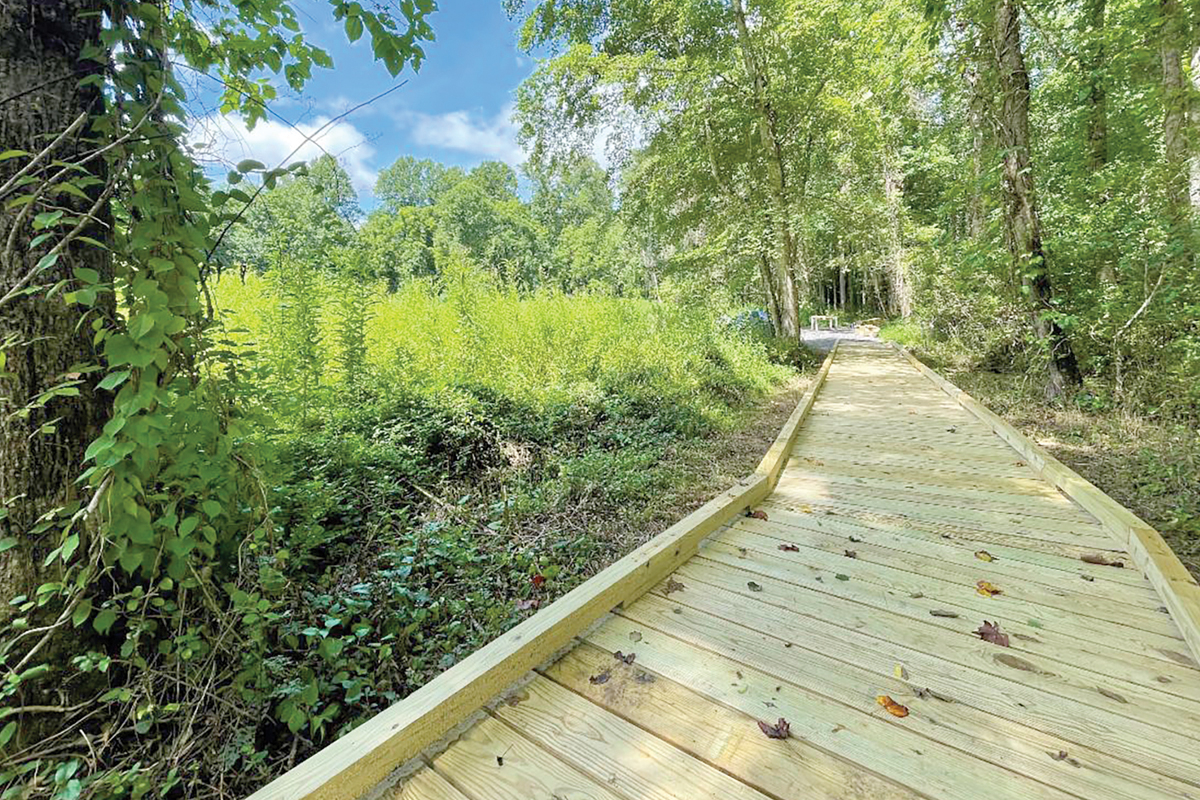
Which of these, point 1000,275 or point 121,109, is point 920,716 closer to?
point 121,109

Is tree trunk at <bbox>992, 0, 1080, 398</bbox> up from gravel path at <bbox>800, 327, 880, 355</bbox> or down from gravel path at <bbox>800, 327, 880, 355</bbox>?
up

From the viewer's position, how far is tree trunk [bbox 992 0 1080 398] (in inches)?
192

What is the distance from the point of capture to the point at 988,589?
1890 millimetres

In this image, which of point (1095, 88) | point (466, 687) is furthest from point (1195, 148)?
A: point (466, 687)

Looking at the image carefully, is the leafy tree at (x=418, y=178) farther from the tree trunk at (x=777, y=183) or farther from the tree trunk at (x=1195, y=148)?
the tree trunk at (x=1195, y=148)

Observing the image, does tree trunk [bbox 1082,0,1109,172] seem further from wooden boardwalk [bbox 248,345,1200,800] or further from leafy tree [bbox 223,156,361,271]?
leafy tree [bbox 223,156,361,271]

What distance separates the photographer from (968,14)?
4.93 metres

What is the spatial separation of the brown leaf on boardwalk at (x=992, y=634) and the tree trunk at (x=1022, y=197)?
4816mm

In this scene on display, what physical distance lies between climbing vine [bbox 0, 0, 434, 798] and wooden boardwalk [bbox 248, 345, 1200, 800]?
52 centimetres

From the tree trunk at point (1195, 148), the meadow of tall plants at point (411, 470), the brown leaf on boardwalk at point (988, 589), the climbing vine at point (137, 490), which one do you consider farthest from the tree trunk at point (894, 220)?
the climbing vine at point (137, 490)

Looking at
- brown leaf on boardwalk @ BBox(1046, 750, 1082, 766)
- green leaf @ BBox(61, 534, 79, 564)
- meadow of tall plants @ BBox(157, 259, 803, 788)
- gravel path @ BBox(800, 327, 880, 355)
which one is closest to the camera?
green leaf @ BBox(61, 534, 79, 564)

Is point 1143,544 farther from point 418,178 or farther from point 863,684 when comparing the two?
point 418,178

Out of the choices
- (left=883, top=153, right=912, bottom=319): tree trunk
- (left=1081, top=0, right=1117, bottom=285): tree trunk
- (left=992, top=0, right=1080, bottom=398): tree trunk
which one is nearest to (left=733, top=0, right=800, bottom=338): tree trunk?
(left=883, top=153, right=912, bottom=319): tree trunk

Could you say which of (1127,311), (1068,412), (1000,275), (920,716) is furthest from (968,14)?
(920,716)
